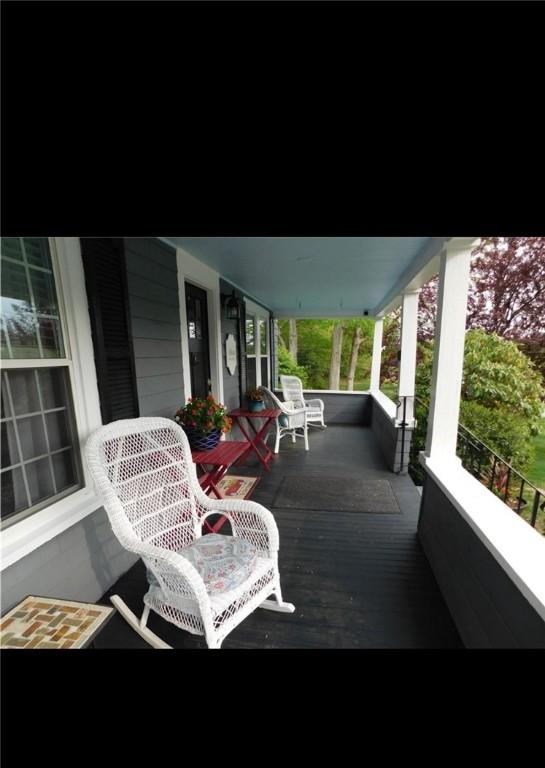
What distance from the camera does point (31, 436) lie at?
4.40 ft

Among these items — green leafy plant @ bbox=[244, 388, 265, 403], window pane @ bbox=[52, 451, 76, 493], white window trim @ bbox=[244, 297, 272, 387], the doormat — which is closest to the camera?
window pane @ bbox=[52, 451, 76, 493]

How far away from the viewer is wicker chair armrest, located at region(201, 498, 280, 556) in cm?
155

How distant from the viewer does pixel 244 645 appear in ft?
4.63

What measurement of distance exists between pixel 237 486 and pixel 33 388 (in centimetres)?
219

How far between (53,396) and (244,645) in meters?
1.54

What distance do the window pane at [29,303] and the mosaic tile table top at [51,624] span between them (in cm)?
98

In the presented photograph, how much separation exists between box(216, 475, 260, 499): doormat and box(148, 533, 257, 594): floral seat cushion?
1.26m

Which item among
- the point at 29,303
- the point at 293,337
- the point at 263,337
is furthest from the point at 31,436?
the point at 293,337

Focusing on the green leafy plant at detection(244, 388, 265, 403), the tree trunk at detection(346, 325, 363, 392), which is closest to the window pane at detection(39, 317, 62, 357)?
the green leafy plant at detection(244, 388, 265, 403)

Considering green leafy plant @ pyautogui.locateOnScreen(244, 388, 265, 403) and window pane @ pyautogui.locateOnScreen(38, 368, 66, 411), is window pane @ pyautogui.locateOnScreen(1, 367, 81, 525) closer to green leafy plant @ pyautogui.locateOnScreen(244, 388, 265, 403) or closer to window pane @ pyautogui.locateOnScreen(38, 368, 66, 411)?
window pane @ pyautogui.locateOnScreen(38, 368, 66, 411)

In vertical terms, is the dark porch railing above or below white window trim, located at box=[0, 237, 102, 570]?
below

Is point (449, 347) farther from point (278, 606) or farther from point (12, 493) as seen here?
point (12, 493)

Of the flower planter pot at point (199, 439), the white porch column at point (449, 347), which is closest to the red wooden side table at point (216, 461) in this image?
the flower planter pot at point (199, 439)
